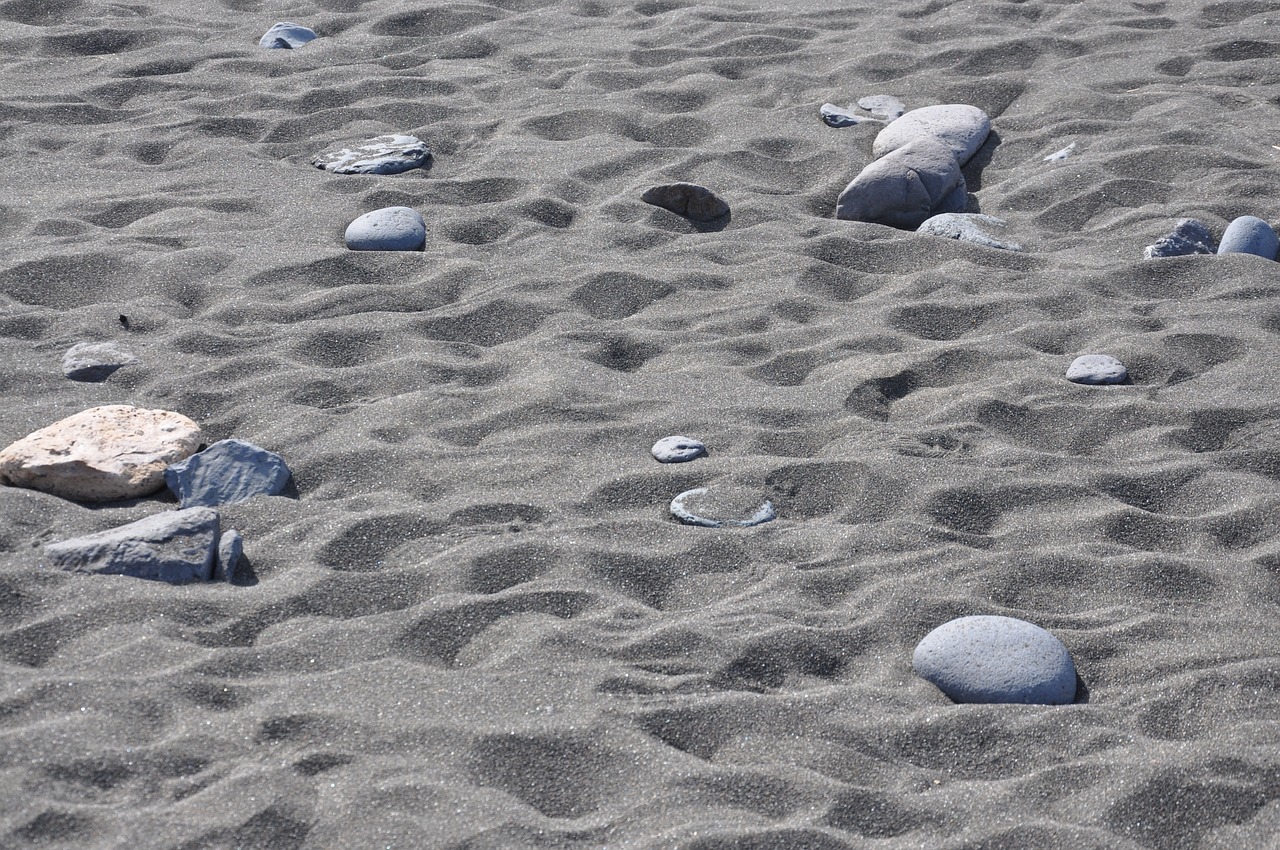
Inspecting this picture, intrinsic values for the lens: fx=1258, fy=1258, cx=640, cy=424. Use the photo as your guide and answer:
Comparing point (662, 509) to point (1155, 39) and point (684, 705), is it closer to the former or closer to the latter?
point (684, 705)

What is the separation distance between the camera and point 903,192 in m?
4.35

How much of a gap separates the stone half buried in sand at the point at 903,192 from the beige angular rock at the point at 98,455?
94.9 inches

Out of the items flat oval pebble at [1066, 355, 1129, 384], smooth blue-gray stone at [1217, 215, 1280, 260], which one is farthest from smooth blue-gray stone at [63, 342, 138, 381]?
smooth blue-gray stone at [1217, 215, 1280, 260]

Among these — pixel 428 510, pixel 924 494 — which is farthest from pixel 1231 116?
pixel 428 510

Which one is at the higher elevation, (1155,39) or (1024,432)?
(1155,39)

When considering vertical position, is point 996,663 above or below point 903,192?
below

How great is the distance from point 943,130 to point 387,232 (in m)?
2.17

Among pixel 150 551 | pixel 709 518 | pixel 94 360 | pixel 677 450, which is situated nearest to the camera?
pixel 150 551

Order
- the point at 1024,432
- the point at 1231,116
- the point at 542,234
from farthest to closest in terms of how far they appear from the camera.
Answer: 1. the point at 1231,116
2. the point at 542,234
3. the point at 1024,432

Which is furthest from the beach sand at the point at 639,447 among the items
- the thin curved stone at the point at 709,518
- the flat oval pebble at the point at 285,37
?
the flat oval pebble at the point at 285,37

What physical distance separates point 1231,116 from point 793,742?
3.95 meters

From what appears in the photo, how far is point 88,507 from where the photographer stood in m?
2.78

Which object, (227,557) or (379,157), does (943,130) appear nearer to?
(379,157)

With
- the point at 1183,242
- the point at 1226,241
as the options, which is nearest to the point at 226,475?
the point at 1183,242
